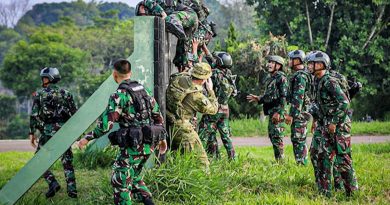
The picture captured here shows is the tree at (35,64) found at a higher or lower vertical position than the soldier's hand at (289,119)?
higher

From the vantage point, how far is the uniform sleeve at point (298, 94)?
8.02 meters

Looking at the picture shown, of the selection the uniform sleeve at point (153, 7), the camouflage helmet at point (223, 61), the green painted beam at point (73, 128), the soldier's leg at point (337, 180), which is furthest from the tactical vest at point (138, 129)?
the camouflage helmet at point (223, 61)

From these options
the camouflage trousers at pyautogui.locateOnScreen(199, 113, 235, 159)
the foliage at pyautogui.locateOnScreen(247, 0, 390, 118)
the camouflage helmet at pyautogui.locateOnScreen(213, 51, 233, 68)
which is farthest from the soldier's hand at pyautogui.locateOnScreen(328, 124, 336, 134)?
the foliage at pyautogui.locateOnScreen(247, 0, 390, 118)

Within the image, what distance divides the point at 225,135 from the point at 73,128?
3.46m

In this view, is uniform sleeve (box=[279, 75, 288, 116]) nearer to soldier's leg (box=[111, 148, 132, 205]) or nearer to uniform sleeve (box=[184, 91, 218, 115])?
uniform sleeve (box=[184, 91, 218, 115])

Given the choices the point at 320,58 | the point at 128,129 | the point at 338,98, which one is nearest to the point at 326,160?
the point at 338,98

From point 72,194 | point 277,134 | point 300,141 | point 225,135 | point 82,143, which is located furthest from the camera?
point 225,135

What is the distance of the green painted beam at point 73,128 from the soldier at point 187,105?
0.35 m

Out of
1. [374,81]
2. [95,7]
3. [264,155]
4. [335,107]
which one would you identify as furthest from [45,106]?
[95,7]

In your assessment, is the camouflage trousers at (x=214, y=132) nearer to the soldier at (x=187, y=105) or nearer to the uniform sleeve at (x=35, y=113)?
the soldier at (x=187, y=105)

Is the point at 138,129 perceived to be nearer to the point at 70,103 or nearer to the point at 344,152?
the point at 70,103

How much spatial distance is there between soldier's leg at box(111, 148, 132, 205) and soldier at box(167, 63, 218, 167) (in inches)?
60.0

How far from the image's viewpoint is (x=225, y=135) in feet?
30.9

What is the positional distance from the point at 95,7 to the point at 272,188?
6581 centimetres
